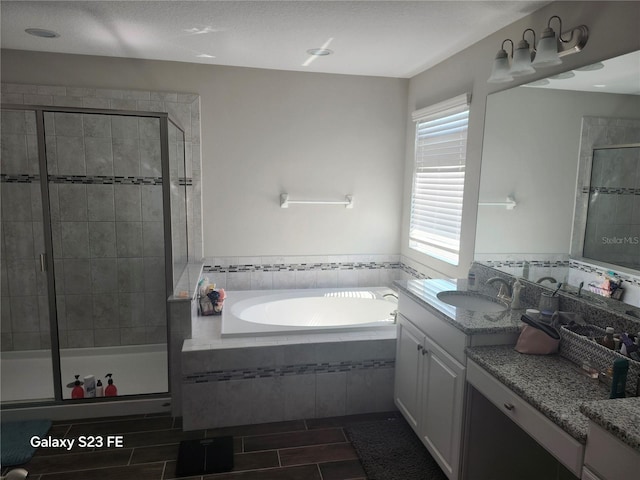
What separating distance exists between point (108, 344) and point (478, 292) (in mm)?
2992

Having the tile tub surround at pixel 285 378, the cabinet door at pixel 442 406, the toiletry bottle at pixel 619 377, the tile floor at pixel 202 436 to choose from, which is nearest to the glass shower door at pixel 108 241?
the tile floor at pixel 202 436

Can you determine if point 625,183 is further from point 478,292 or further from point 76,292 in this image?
point 76,292

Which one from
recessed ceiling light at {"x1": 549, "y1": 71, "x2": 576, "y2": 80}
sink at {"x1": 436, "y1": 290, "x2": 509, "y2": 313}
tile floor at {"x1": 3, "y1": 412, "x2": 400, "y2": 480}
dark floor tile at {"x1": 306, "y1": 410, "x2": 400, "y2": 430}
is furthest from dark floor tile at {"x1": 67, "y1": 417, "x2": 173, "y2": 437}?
recessed ceiling light at {"x1": 549, "y1": 71, "x2": 576, "y2": 80}

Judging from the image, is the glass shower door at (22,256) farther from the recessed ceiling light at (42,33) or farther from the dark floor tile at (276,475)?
the dark floor tile at (276,475)

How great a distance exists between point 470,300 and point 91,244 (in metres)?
2.97

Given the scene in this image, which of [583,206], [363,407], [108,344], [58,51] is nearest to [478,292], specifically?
[583,206]

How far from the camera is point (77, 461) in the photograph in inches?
97.0

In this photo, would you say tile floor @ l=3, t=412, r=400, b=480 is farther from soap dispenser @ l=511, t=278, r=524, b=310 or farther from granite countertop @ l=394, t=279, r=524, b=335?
soap dispenser @ l=511, t=278, r=524, b=310

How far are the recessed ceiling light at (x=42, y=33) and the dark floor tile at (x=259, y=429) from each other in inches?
111

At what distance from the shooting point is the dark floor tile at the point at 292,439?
2.63 metres

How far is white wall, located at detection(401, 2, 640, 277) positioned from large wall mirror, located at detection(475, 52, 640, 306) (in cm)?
7

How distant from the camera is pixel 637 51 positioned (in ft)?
6.08

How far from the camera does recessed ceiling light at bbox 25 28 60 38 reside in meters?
2.93

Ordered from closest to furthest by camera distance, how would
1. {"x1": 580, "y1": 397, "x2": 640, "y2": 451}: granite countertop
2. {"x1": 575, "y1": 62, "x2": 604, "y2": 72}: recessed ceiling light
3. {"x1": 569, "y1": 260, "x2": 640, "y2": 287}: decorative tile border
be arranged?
1. {"x1": 580, "y1": 397, "x2": 640, "y2": 451}: granite countertop
2. {"x1": 569, "y1": 260, "x2": 640, "y2": 287}: decorative tile border
3. {"x1": 575, "y1": 62, "x2": 604, "y2": 72}: recessed ceiling light
